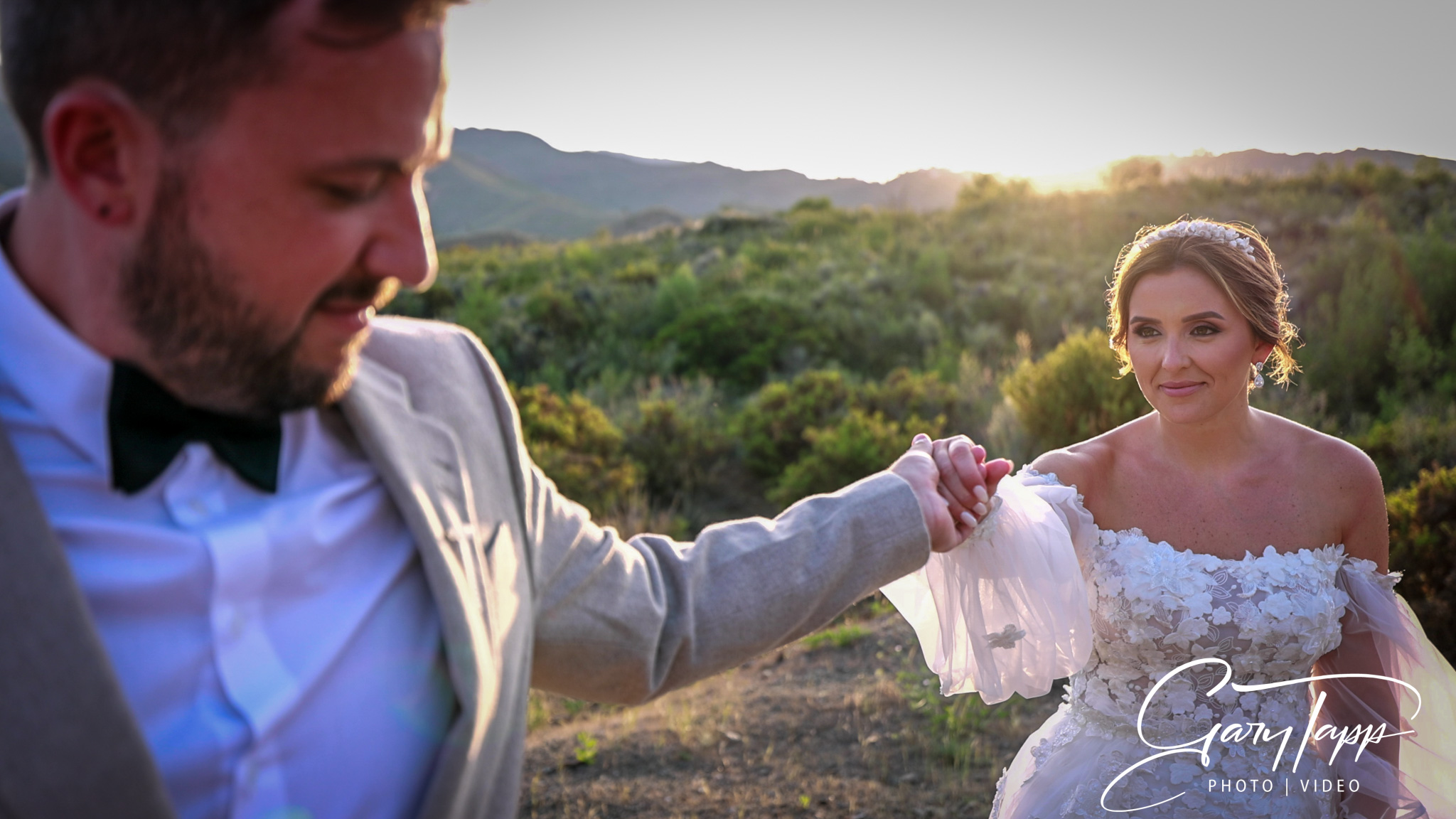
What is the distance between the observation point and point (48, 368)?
123 cm

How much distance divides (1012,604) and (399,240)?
6.64ft

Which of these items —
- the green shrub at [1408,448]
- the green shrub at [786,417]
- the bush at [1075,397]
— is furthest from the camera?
the green shrub at [786,417]

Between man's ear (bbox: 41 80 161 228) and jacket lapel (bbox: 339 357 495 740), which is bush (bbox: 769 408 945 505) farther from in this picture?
man's ear (bbox: 41 80 161 228)

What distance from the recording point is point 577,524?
69.3 inches

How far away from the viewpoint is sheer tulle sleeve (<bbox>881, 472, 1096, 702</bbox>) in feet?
8.63

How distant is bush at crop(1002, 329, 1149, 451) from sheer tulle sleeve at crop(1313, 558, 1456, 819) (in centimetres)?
474

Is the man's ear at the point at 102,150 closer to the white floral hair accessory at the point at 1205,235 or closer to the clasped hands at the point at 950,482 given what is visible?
the clasped hands at the point at 950,482

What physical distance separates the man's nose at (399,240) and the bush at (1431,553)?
4.87 metres

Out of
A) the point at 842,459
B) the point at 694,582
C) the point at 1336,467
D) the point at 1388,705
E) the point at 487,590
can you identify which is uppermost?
the point at 1336,467

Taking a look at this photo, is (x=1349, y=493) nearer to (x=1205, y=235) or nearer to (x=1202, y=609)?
(x=1202, y=609)

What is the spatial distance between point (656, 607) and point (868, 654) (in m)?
4.34

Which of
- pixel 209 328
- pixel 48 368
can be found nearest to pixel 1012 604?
pixel 209 328

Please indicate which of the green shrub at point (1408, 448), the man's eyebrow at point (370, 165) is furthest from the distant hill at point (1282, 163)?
the man's eyebrow at point (370, 165)

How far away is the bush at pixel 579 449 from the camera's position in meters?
7.92
